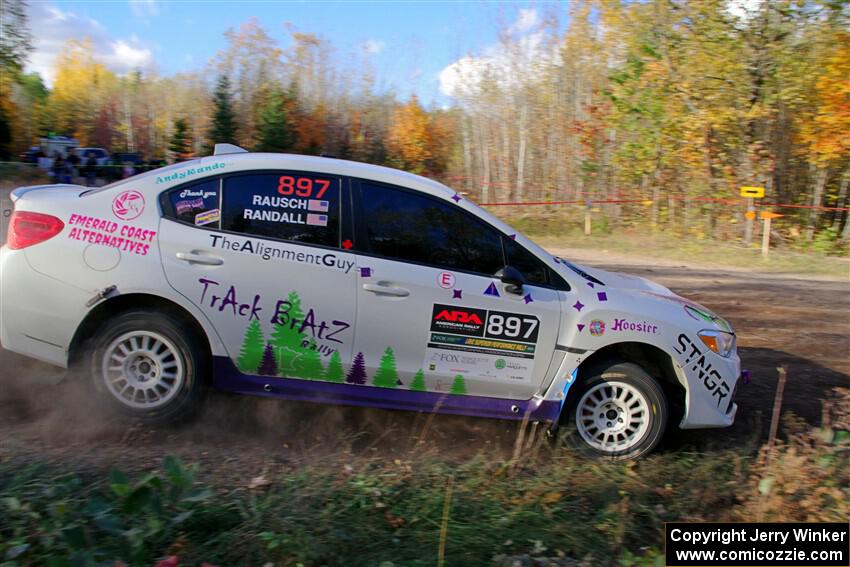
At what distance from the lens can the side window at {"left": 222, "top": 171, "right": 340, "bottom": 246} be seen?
484 centimetres

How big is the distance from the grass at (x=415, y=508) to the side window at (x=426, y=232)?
1358 mm

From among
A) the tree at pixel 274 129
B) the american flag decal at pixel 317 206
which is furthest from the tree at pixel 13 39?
the american flag decal at pixel 317 206

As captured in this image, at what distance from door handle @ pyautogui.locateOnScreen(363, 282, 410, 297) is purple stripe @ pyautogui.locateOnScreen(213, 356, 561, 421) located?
669 millimetres

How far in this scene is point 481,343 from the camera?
484cm

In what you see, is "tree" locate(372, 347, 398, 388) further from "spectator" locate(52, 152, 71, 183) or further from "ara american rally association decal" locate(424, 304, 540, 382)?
"spectator" locate(52, 152, 71, 183)

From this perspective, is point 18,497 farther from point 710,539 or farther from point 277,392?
point 710,539

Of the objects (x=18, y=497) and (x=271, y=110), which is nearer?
(x=18, y=497)

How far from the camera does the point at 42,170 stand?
20.7 metres

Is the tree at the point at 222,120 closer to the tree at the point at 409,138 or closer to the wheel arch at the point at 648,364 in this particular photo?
the tree at the point at 409,138

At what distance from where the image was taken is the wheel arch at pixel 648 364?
4.95m

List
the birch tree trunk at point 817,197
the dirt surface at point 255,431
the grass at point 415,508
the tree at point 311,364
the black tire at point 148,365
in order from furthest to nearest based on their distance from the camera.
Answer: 1. the birch tree trunk at point 817,197
2. the tree at point 311,364
3. the black tire at point 148,365
4. the dirt surface at point 255,431
5. the grass at point 415,508

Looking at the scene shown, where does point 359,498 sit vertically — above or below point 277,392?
below

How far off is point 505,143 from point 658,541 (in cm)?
2070

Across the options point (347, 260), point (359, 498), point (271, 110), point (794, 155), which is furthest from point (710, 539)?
point (271, 110)
